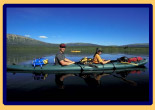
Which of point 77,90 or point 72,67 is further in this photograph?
point 72,67

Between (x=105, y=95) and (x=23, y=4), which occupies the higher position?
(x=23, y=4)

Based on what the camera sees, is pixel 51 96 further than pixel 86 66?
No

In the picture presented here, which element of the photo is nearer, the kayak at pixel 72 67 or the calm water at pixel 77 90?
the calm water at pixel 77 90

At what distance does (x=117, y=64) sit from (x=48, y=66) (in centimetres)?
580

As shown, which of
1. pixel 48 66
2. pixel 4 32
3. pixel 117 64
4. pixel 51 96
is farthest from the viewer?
pixel 117 64

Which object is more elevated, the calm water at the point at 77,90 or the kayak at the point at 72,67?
the kayak at the point at 72,67

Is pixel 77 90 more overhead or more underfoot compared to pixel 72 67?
more underfoot

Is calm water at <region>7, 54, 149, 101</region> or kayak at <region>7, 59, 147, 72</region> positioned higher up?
kayak at <region>7, 59, 147, 72</region>

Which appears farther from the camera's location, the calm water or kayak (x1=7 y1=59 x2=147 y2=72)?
kayak (x1=7 y1=59 x2=147 y2=72)

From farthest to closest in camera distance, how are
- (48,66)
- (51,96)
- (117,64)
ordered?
(117,64)
(48,66)
(51,96)

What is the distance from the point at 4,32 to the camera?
3.48 m

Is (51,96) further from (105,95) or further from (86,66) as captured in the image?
(86,66)

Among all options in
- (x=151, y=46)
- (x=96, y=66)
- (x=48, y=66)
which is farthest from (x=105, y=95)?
(x=48, y=66)

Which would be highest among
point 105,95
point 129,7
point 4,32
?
point 129,7
